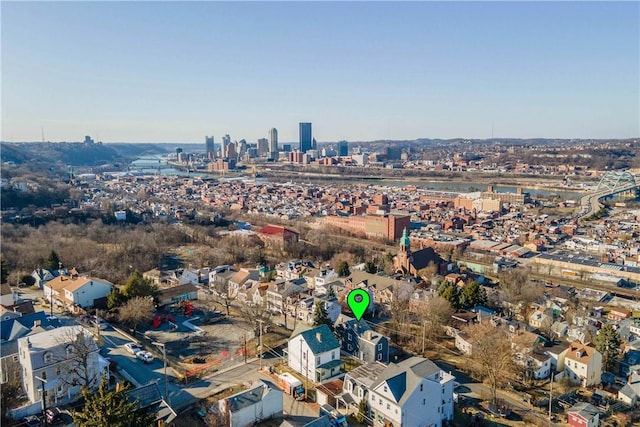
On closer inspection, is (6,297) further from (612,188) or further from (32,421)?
(612,188)

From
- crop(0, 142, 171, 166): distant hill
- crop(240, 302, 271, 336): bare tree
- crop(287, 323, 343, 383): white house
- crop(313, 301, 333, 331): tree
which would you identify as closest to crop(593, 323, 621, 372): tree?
crop(287, 323, 343, 383): white house

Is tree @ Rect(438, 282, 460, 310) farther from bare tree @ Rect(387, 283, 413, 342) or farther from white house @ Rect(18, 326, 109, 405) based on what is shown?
white house @ Rect(18, 326, 109, 405)

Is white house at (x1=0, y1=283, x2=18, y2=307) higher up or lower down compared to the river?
higher up

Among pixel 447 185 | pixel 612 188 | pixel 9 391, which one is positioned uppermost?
pixel 9 391

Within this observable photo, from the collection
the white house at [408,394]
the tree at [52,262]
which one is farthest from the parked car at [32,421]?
the tree at [52,262]

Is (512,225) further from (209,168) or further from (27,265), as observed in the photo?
(209,168)

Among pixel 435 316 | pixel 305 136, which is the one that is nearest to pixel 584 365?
pixel 435 316

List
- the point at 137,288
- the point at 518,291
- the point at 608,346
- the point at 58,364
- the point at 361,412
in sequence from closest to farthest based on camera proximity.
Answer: the point at 361,412, the point at 58,364, the point at 608,346, the point at 137,288, the point at 518,291
